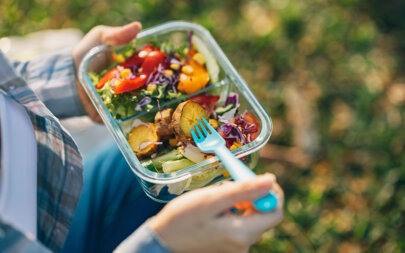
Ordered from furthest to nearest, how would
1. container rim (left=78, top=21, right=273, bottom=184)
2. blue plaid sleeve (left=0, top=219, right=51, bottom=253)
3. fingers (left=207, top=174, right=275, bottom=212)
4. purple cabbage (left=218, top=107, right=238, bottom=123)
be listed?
purple cabbage (left=218, top=107, right=238, bottom=123)
container rim (left=78, top=21, right=273, bottom=184)
blue plaid sleeve (left=0, top=219, right=51, bottom=253)
fingers (left=207, top=174, right=275, bottom=212)

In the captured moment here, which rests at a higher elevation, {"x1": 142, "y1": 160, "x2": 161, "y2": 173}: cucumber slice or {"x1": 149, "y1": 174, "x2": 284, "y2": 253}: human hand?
{"x1": 149, "y1": 174, "x2": 284, "y2": 253}: human hand

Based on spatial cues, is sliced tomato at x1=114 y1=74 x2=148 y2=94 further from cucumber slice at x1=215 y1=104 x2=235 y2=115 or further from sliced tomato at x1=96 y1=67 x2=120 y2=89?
cucumber slice at x1=215 y1=104 x2=235 y2=115

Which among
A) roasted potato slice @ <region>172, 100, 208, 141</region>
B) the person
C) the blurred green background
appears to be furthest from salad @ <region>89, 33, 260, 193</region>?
the blurred green background

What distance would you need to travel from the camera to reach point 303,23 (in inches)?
98.0

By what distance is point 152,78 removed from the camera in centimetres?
130

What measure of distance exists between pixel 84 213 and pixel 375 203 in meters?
1.43

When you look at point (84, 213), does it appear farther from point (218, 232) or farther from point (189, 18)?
point (189, 18)

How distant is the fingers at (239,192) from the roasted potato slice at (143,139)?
373 millimetres

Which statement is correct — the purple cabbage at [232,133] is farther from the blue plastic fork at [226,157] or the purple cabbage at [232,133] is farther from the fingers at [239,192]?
the fingers at [239,192]

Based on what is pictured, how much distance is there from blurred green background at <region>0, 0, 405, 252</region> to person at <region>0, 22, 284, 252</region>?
833 mm

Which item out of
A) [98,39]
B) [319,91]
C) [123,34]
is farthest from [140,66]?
[319,91]

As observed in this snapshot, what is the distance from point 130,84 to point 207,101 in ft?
0.86

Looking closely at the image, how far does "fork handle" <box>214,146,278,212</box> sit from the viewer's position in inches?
34.9

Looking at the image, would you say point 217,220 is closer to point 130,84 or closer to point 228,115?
point 228,115
